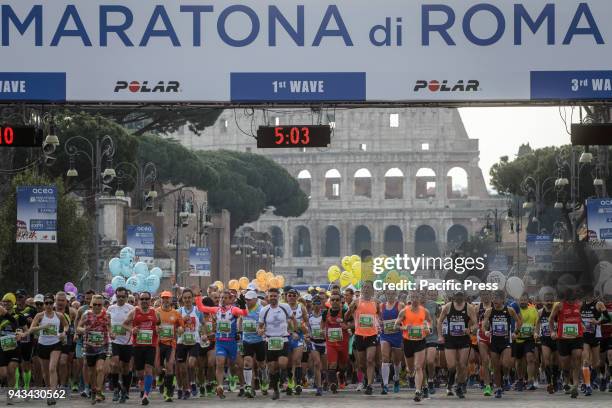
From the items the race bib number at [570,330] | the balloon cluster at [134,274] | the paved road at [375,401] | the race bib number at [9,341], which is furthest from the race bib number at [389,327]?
the balloon cluster at [134,274]

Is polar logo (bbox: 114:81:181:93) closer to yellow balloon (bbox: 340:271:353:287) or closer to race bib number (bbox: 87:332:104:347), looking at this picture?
race bib number (bbox: 87:332:104:347)

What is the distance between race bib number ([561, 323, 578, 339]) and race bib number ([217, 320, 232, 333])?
17.1ft

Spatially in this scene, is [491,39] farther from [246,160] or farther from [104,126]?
[246,160]

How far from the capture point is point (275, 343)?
74.0 ft

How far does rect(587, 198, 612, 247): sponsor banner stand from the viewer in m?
39.7

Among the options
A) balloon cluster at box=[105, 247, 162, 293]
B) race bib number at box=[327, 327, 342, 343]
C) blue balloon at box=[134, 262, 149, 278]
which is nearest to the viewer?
race bib number at box=[327, 327, 342, 343]

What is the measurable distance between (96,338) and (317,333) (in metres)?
4.74

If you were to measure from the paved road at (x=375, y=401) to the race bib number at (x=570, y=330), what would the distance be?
3.14 feet

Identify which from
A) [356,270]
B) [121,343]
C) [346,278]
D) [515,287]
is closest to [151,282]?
[356,270]

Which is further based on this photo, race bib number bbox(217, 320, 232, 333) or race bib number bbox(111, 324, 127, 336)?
race bib number bbox(217, 320, 232, 333)

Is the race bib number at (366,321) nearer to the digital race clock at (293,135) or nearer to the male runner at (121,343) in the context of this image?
the digital race clock at (293,135)

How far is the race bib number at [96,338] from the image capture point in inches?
832

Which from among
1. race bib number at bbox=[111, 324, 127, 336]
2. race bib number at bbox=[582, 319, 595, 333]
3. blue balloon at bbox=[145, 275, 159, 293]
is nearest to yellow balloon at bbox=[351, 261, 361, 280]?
blue balloon at bbox=[145, 275, 159, 293]

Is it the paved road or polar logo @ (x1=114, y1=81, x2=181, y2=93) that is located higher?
polar logo @ (x1=114, y1=81, x2=181, y2=93)
